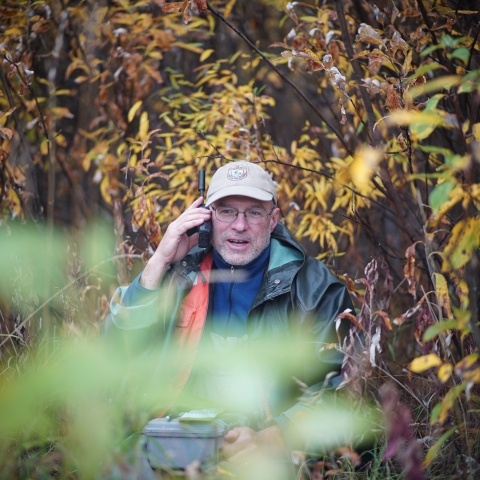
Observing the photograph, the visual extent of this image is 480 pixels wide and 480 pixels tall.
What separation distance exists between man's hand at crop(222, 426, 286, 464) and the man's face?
90cm

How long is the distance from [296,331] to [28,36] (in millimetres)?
2419

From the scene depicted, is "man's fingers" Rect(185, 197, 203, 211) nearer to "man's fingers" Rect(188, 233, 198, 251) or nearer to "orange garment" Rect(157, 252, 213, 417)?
"man's fingers" Rect(188, 233, 198, 251)

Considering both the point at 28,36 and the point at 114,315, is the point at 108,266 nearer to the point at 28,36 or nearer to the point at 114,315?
the point at 114,315

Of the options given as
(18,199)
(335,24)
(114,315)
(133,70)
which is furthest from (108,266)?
(335,24)

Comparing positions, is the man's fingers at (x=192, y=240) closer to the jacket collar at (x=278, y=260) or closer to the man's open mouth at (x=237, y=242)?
the jacket collar at (x=278, y=260)

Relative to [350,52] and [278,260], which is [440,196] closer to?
[350,52]

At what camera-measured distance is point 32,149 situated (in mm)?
4457

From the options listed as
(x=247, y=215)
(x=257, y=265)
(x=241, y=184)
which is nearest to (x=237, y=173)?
(x=241, y=184)

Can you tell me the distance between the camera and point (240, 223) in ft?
9.48

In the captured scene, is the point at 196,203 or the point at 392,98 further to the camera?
the point at 196,203

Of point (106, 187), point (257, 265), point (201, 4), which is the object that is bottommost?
point (257, 265)

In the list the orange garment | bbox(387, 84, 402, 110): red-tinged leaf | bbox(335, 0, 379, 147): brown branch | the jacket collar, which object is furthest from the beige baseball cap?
bbox(387, 84, 402, 110): red-tinged leaf

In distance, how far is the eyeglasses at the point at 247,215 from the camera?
2.93 metres

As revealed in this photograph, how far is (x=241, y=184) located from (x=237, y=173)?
71mm
